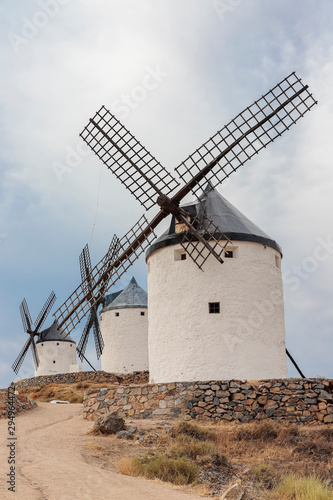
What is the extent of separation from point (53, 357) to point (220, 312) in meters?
21.9

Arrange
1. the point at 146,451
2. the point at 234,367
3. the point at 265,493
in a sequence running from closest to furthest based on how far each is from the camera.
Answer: the point at 265,493 < the point at 146,451 < the point at 234,367

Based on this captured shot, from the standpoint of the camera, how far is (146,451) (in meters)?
10.1

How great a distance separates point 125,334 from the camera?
93.7 feet

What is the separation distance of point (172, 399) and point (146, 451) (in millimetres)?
3387

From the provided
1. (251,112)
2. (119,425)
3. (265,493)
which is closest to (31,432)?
(119,425)

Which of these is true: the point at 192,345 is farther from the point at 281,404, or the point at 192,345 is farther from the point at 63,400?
the point at 63,400

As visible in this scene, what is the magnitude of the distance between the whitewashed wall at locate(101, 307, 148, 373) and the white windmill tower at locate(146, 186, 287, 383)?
1170cm

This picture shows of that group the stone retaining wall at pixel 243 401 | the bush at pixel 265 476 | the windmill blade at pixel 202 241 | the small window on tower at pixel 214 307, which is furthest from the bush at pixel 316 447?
the windmill blade at pixel 202 241

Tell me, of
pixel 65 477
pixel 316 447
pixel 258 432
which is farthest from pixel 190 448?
pixel 65 477

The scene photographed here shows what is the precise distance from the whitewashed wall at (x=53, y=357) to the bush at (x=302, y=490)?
2805cm

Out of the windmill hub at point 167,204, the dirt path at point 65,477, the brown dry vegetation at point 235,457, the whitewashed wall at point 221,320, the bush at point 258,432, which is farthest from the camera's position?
the windmill hub at point 167,204

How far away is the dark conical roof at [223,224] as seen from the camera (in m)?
16.0

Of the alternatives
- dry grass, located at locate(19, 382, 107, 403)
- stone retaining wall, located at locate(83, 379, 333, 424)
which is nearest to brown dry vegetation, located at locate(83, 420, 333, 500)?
stone retaining wall, located at locate(83, 379, 333, 424)

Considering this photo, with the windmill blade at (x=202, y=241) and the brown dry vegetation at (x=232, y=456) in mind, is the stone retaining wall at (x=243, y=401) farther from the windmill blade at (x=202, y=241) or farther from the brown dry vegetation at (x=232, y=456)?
the windmill blade at (x=202, y=241)
